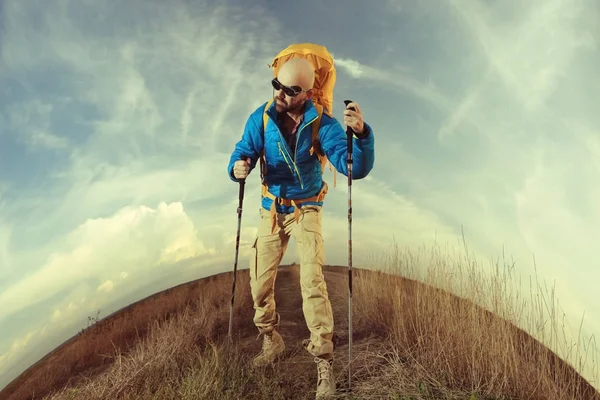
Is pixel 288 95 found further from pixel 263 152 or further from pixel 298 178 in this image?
pixel 298 178

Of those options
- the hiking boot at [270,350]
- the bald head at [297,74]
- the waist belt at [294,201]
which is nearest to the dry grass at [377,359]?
the hiking boot at [270,350]

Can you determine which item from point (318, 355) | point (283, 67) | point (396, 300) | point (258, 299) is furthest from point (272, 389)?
point (283, 67)

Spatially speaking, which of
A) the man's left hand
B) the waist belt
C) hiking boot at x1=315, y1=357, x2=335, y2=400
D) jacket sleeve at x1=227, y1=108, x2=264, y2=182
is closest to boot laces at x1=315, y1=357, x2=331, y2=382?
hiking boot at x1=315, y1=357, x2=335, y2=400

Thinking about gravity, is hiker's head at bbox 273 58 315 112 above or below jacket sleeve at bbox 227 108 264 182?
above

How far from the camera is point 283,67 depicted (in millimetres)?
4273

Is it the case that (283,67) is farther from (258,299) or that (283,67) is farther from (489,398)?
(489,398)

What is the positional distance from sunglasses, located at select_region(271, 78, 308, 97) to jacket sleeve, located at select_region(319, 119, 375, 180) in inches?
16.8


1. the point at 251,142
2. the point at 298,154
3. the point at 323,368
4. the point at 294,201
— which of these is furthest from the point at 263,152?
the point at 323,368

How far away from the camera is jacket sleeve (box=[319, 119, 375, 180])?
3.98m

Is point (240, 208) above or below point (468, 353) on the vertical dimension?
above

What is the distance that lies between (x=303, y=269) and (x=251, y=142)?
141cm

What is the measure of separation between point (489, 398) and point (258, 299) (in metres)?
2.34

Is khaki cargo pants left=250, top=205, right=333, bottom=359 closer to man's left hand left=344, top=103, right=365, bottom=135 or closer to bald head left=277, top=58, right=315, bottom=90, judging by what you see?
man's left hand left=344, top=103, right=365, bottom=135

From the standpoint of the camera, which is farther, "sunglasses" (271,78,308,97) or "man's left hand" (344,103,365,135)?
"sunglasses" (271,78,308,97)
